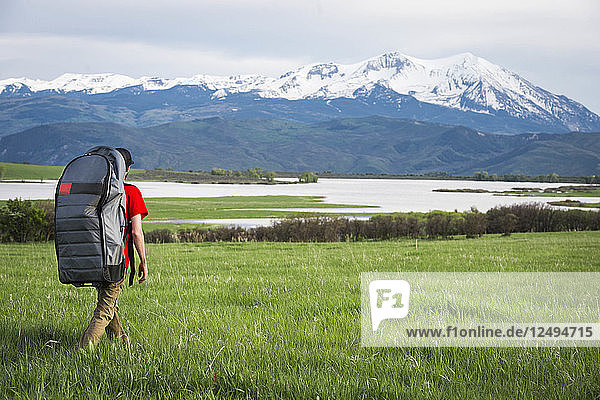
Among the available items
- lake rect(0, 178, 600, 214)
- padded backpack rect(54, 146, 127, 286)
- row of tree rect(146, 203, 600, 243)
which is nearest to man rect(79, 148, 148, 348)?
padded backpack rect(54, 146, 127, 286)

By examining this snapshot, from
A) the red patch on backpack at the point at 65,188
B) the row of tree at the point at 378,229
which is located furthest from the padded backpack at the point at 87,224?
the row of tree at the point at 378,229

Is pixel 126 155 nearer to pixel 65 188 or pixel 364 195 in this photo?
pixel 65 188

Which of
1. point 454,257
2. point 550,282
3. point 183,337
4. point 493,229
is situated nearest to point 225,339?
point 183,337

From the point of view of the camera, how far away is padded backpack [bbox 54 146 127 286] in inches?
204

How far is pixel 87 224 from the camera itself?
5.16 metres

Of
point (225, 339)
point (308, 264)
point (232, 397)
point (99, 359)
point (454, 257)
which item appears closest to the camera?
point (232, 397)

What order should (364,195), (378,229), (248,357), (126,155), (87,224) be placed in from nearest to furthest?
(87,224) → (248,357) → (126,155) → (378,229) → (364,195)

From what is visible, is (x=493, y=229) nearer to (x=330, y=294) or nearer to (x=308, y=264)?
(x=308, y=264)

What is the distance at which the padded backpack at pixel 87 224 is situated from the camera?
204 inches

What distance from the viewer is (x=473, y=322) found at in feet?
21.7

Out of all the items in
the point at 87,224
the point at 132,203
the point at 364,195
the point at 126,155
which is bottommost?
the point at 364,195

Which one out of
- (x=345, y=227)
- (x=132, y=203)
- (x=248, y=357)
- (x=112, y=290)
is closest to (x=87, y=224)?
(x=132, y=203)

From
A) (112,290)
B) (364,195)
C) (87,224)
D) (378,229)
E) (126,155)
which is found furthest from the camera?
(364,195)

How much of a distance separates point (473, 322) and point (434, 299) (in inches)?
54.9
